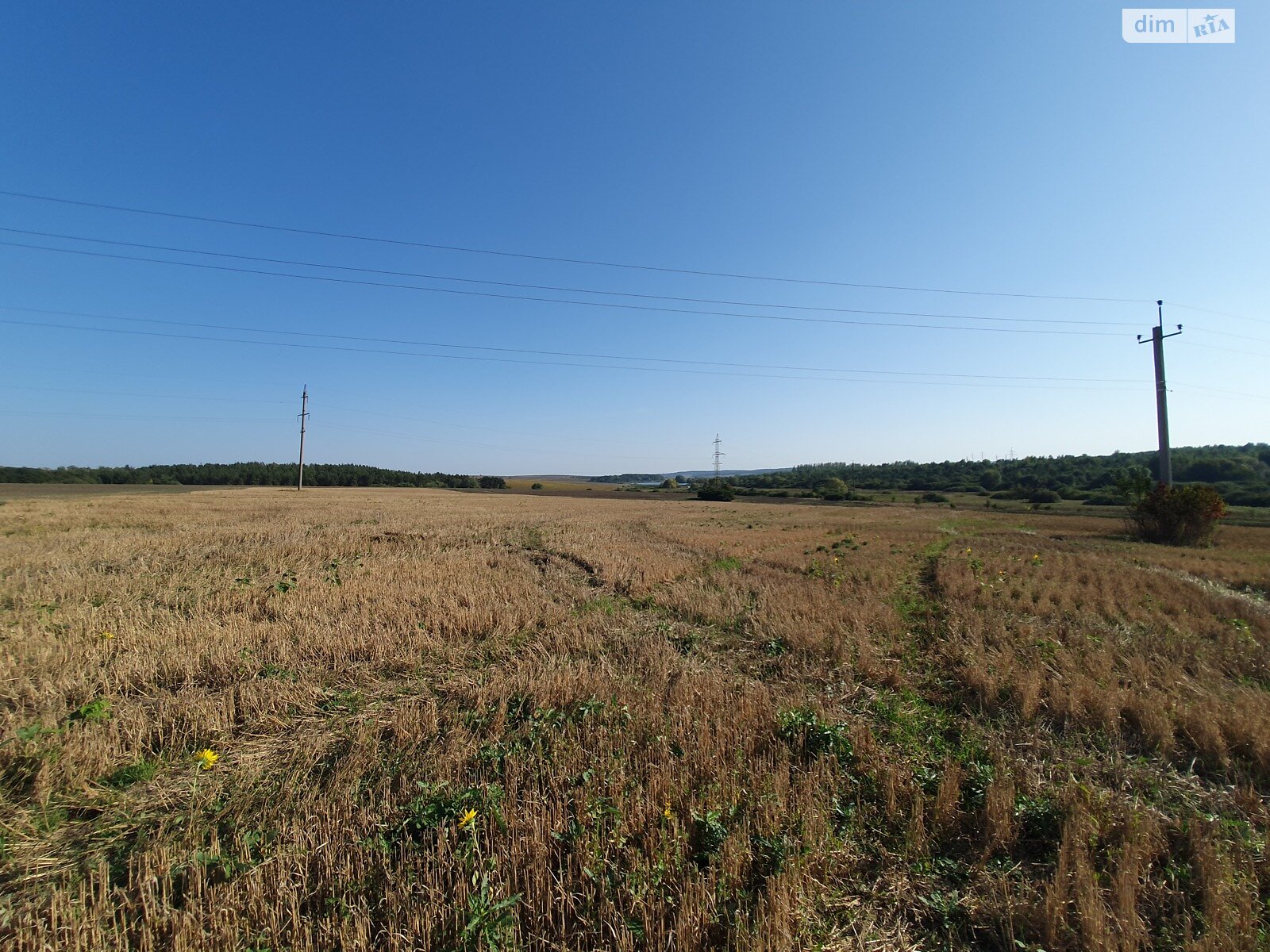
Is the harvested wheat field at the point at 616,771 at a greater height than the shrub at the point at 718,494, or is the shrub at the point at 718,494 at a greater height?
the shrub at the point at 718,494

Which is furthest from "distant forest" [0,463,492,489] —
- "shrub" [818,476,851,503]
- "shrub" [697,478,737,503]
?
"shrub" [818,476,851,503]

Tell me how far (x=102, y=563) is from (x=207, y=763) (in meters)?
12.9

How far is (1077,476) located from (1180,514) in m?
85.6

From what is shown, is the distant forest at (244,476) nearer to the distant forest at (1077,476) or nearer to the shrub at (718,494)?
the shrub at (718,494)

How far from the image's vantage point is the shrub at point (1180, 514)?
24.7 m

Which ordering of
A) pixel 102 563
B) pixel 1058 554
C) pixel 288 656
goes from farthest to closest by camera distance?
pixel 1058 554 < pixel 102 563 < pixel 288 656

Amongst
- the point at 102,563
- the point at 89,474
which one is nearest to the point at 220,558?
the point at 102,563

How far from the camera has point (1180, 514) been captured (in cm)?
2544

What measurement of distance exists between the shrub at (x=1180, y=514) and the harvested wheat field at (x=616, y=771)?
21.3 metres

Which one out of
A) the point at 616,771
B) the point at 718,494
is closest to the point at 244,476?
the point at 718,494

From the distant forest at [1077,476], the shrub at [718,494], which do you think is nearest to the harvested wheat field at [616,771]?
the distant forest at [1077,476]

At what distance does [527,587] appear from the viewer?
11398mm

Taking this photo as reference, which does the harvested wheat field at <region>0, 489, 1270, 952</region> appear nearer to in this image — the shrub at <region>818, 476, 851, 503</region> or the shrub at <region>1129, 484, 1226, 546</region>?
the shrub at <region>1129, 484, 1226, 546</region>

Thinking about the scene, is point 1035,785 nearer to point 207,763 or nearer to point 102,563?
point 207,763
